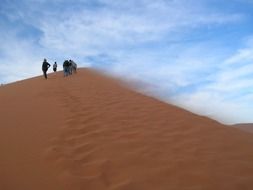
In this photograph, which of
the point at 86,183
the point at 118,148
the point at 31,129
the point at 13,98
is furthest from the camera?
the point at 13,98

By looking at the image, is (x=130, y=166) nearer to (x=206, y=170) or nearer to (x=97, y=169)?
(x=97, y=169)

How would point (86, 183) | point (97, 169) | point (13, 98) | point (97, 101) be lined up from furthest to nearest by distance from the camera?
1. point (13, 98)
2. point (97, 101)
3. point (97, 169)
4. point (86, 183)

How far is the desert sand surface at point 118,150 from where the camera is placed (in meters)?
4.50

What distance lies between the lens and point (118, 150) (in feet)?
18.2

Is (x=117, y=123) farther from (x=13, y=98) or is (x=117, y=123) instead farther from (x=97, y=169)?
(x=13, y=98)

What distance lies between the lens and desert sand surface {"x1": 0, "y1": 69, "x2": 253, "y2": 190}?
4504mm

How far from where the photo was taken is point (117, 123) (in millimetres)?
7086

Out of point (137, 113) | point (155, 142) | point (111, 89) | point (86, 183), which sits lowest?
point (86, 183)

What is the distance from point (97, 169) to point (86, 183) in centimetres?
44

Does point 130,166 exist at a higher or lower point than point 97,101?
lower

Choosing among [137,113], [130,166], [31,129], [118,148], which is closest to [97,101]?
[137,113]

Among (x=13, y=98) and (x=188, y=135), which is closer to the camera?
(x=188, y=135)

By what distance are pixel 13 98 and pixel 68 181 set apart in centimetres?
650

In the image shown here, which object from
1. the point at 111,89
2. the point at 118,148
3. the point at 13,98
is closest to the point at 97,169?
the point at 118,148
